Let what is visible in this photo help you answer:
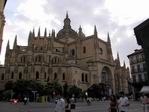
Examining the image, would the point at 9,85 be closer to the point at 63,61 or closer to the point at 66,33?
the point at 63,61

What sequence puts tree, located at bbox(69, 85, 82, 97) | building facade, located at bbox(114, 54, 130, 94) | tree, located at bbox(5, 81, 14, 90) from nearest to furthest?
tree, located at bbox(5, 81, 14, 90), tree, located at bbox(69, 85, 82, 97), building facade, located at bbox(114, 54, 130, 94)

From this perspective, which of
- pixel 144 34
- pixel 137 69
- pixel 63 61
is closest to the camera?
pixel 144 34

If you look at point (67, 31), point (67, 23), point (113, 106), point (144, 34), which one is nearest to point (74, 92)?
point (67, 31)

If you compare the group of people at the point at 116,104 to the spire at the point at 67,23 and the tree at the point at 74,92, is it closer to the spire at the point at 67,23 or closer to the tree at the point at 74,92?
the tree at the point at 74,92

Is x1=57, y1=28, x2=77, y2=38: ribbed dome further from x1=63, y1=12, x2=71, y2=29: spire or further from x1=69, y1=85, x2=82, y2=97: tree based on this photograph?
x1=69, y1=85, x2=82, y2=97: tree

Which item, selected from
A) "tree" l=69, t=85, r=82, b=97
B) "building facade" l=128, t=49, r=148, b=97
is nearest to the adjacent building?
"building facade" l=128, t=49, r=148, b=97

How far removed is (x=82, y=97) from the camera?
53.4 metres

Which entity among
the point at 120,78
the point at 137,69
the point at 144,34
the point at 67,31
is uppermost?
the point at 67,31

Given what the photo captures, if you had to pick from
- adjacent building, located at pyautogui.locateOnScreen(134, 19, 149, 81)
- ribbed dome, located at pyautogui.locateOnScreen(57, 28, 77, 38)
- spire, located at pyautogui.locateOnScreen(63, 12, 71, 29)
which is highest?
spire, located at pyautogui.locateOnScreen(63, 12, 71, 29)

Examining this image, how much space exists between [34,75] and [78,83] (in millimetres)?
12062

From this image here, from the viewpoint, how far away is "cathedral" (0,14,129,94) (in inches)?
2208

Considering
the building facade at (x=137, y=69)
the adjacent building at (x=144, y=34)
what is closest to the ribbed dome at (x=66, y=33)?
the building facade at (x=137, y=69)

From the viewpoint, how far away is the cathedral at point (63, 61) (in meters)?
56.1

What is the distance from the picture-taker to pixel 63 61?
62.0 metres
